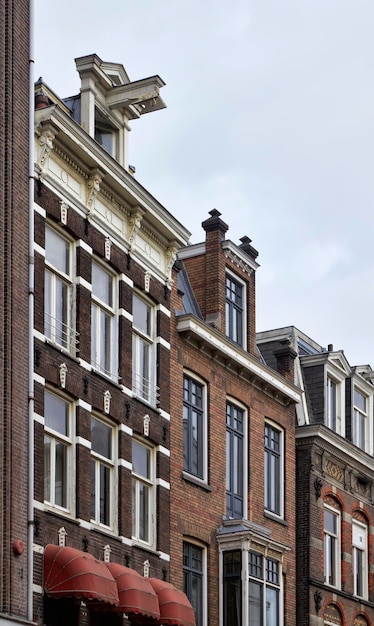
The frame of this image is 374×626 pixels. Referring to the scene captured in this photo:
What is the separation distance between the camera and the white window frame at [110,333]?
3168cm

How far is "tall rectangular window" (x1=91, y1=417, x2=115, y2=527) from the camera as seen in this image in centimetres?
3095

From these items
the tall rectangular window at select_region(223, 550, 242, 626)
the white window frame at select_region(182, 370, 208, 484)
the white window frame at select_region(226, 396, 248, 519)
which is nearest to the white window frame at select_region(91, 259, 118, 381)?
the white window frame at select_region(182, 370, 208, 484)

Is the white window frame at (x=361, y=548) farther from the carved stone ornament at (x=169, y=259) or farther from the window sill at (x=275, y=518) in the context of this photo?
the carved stone ornament at (x=169, y=259)

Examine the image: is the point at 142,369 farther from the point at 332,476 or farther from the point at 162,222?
the point at 332,476

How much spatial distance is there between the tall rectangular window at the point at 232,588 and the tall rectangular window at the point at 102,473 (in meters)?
5.79

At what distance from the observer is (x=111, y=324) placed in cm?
3253

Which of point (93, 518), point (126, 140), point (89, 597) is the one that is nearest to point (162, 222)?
point (126, 140)

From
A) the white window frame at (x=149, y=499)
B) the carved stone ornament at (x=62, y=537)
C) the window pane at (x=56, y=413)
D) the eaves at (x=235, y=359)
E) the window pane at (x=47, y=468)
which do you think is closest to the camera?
the carved stone ornament at (x=62, y=537)

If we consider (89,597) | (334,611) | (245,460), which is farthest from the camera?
(334,611)

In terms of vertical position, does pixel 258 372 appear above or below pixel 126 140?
below

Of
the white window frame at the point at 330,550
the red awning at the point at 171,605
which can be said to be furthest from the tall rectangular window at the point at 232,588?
the white window frame at the point at 330,550

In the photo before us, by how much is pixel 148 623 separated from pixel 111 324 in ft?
21.1

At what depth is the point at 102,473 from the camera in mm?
31484

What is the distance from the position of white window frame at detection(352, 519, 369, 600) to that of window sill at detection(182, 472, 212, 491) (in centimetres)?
1015
